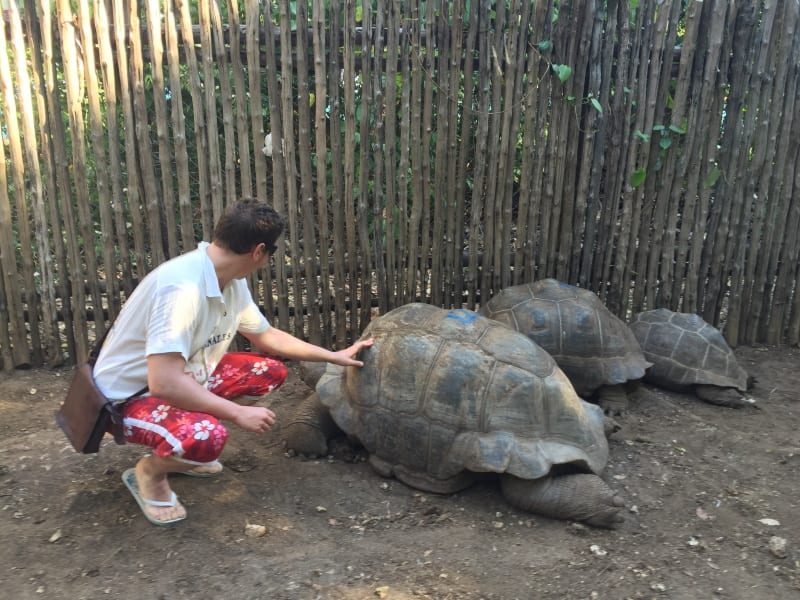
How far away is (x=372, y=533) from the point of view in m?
3.11

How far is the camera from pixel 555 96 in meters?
4.92

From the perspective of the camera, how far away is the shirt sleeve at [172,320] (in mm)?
2678

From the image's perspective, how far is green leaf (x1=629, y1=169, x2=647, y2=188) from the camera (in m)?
5.14

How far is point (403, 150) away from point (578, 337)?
5.99 ft

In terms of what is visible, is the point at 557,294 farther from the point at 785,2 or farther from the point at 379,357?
the point at 785,2

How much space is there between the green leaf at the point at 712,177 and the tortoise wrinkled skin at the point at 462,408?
2679 millimetres

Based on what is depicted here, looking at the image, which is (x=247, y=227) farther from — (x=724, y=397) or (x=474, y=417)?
(x=724, y=397)

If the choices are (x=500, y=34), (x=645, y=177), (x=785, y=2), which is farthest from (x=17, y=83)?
(x=785, y=2)

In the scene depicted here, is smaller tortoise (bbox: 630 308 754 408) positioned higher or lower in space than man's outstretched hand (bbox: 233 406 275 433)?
lower

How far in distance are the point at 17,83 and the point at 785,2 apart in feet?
18.5

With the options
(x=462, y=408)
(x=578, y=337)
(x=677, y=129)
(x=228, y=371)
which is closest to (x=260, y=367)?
(x=228, y=371)

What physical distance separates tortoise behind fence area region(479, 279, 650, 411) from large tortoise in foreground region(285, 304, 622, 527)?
0.82 m

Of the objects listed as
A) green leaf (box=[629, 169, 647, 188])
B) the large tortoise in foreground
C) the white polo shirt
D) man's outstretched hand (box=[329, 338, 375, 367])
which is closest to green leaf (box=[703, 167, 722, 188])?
green leaf (box=[629, 169, 647, 188])

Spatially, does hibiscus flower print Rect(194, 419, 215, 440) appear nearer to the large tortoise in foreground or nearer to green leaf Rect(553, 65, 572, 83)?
the large tortoise in foreground
